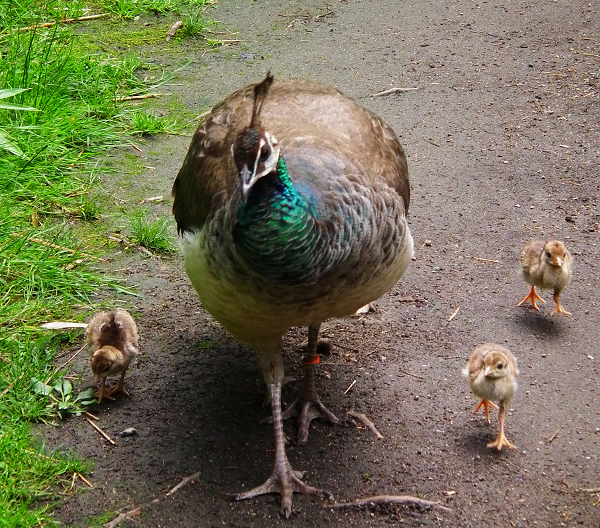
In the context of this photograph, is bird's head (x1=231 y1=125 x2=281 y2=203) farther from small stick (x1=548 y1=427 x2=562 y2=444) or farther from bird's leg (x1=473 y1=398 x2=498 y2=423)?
small stick (x1=548 y1=427 x2=562 y2=444)

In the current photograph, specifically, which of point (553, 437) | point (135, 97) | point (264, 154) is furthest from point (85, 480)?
point (135, 97)

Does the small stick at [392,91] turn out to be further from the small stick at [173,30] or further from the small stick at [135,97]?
the small stick at [173,30]

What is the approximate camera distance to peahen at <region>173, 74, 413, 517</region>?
3.23 metres

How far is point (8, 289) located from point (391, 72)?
14.1 ft

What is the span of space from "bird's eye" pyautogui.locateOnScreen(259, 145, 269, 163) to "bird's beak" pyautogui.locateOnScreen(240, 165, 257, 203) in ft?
0.20

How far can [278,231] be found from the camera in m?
3.22

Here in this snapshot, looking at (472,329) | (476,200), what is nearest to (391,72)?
(476,200)

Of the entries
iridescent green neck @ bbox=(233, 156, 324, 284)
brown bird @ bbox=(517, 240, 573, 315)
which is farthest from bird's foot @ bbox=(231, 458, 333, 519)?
brown bird @ bbox=(517, 240, 573, 315)

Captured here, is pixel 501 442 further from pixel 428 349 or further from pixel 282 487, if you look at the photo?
pixel 282 487

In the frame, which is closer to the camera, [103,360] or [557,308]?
[103,360]

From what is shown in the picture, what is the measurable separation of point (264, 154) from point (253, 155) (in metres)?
0.05

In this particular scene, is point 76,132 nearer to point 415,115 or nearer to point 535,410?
point 415,115

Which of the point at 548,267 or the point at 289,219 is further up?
the point at 289,219

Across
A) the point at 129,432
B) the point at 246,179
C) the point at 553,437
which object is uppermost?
the point at 246,179
